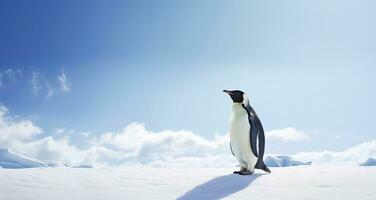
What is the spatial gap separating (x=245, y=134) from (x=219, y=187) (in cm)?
208

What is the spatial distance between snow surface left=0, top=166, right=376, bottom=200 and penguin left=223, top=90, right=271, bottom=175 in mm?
662

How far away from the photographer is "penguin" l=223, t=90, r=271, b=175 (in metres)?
9.23

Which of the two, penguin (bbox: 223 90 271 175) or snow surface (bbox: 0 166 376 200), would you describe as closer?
snow surface (bbox: 0 166 376 200)

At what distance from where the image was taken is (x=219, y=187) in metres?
7.41

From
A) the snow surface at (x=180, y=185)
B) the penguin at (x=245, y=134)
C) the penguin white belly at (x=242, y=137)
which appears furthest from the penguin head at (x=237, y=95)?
the snow surface at (x=180, y=185)

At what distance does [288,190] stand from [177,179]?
2.15 metres

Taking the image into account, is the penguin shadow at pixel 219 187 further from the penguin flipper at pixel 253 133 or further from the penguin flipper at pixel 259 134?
the penguin flipper at pixel 259 134

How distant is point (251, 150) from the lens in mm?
9273

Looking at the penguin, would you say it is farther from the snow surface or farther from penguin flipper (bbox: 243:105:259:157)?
the snow surface

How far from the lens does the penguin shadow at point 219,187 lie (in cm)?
674

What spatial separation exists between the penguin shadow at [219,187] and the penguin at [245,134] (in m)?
0.74

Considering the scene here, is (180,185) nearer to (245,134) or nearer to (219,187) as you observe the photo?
(219,187)

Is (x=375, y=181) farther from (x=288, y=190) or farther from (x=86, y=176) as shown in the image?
(x=86, y=176)

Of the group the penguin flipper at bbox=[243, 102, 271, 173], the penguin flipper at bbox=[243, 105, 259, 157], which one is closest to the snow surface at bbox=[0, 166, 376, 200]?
the penguin flipper at bbox=[243, 102, 271, 173]
